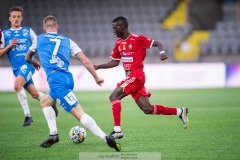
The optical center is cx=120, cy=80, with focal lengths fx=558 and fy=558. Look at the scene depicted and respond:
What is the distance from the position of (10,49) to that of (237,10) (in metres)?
20.2

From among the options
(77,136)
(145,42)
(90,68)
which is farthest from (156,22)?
(90,68)

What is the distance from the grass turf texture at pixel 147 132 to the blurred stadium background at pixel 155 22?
36.5ft

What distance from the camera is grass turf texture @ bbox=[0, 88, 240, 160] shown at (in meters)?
7.79

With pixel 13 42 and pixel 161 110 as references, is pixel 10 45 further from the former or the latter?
pixel 161 110

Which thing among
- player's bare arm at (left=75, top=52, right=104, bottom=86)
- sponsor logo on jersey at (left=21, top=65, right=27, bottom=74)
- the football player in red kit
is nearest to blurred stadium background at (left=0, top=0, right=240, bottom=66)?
sponsor logo on jersey at (left=21, top=65, right=27, bottom=74)

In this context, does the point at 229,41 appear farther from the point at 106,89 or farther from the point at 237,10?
the point at 106,89

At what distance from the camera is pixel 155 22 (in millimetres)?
29125

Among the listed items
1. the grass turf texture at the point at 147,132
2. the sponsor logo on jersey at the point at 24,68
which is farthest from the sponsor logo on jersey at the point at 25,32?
the grass turf texture at the point at 147,132

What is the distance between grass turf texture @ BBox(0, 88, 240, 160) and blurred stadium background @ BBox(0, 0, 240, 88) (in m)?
11.1

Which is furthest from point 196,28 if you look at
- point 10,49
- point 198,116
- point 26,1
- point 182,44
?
point 10,49

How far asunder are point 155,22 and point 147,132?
1955cm

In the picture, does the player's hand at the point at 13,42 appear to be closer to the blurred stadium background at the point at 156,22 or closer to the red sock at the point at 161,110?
the red sock at the point at 161,110

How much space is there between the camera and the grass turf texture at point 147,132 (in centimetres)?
779

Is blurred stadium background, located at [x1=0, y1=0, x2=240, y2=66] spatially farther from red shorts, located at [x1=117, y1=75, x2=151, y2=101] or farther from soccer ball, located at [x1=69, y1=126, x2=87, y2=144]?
soccer ball, located at [x1=69, y1=126, x2=87, y2=144]
